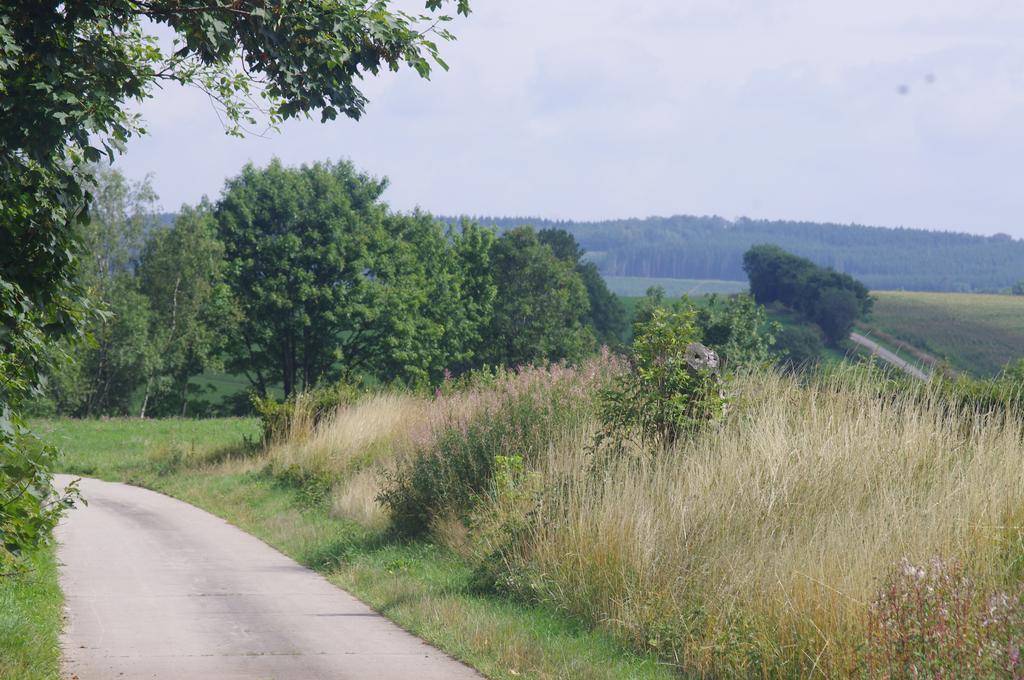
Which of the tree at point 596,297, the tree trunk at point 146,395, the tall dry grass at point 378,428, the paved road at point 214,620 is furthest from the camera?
the tree at point 596,297

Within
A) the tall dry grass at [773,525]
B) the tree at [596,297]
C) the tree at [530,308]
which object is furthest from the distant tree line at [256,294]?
the tall dry grass at [773,525]

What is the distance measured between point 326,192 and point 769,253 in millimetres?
62681

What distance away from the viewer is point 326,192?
195 feet

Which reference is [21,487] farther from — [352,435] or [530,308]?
[530,308]

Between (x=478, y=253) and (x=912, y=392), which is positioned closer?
(x=912, y=392)

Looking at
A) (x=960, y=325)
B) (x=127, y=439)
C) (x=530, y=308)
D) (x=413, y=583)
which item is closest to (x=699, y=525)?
(x=413, y=583)

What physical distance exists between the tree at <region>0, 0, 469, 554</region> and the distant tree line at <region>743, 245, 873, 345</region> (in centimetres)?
9203

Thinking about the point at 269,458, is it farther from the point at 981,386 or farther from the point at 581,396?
the point at 981,386

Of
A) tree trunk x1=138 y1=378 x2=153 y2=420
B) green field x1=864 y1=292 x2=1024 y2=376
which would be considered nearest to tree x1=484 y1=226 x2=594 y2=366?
tree trunk x1=138 y1=378 x2=153 y2=420

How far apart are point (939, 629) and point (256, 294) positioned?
53.5m

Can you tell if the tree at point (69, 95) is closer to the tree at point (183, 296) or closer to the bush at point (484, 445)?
the bush at point (484, 445)

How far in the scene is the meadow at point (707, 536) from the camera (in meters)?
6.78

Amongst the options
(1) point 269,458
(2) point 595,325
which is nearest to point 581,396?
(1) point 269,458

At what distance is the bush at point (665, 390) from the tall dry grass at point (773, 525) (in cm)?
31
